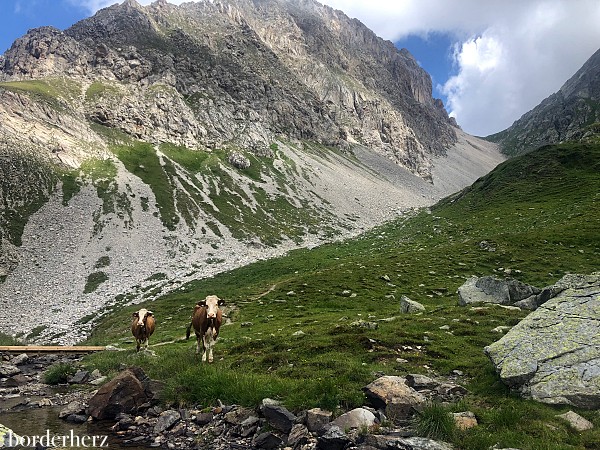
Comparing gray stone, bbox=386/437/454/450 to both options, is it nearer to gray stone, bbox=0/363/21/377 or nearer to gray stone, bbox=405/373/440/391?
gray stone, bbox=405/373/440/391

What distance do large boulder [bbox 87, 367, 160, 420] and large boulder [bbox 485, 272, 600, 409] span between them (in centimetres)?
1184

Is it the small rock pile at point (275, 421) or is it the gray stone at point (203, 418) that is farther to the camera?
the gray stone at point (203, 418)

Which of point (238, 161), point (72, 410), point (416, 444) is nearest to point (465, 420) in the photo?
point (416, 444)

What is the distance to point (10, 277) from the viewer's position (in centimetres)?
7019

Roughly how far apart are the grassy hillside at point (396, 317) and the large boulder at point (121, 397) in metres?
0.91

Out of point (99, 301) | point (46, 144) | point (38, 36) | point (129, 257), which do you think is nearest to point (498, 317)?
point (99, 301)

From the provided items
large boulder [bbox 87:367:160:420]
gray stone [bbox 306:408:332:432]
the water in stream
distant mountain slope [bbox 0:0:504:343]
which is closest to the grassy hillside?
gray stone [bbox 306:408:332:432]

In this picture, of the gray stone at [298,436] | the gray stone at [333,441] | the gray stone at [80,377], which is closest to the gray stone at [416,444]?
the gray stone at [333,441]

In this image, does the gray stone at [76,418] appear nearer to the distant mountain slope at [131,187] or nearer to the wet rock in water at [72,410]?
the wet rock in water at [72,410]

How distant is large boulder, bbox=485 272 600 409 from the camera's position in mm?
10227

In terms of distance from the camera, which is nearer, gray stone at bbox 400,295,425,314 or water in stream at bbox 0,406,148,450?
water in stream at bbox 0,406,148,450

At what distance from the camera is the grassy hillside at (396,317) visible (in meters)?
11.6

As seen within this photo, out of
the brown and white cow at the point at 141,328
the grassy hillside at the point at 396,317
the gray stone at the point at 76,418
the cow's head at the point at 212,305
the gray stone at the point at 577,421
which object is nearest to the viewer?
the gray stone at the point at 577,421

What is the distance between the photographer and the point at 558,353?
1132 cm
